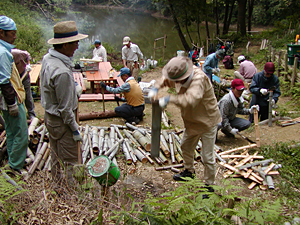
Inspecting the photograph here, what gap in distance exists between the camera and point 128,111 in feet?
22.4

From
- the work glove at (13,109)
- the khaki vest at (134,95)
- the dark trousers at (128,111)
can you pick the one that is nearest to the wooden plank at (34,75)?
the dark trousers at (128,111)

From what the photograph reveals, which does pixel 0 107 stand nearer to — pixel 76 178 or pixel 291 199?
pixel 76 178

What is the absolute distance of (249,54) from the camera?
666 inches

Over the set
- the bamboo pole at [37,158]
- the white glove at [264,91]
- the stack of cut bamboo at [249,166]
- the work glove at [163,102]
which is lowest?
the stack of cut bamboo at [249,166]

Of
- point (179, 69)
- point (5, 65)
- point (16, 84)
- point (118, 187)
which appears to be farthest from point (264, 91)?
point (5, 65)

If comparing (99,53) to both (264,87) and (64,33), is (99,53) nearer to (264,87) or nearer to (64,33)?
(264,87)

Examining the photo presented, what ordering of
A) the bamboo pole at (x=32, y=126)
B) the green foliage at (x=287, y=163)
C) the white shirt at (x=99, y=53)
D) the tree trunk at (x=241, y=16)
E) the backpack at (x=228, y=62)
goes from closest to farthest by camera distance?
the green foliage at (x=287, y=163) → the bamboo pole at (x=32, y=126) → the white shirt at (x=99, y=53) → the backpack at (x=228, y=62) → the tree trunk at (x=241, y=16)

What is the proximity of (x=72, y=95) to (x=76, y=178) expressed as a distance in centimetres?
101

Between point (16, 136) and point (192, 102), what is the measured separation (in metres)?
2.69

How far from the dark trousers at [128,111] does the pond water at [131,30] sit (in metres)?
12.4

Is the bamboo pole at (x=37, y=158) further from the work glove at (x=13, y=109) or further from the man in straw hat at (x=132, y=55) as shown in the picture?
the man in straw hat at (x=132, y=55)

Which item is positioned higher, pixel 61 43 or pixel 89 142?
pixel 61 43

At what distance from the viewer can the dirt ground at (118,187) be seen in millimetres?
2355

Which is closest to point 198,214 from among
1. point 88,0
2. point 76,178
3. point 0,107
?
point 76,178
